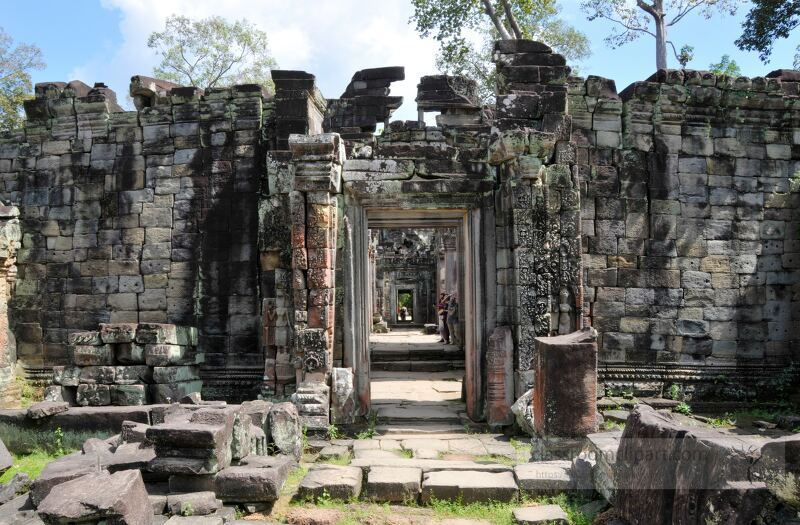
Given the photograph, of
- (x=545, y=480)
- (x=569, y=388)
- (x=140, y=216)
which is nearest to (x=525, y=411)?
(x=569, y=388)

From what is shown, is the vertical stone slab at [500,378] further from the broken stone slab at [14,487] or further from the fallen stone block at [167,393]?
the broken stone slab at [14,487]

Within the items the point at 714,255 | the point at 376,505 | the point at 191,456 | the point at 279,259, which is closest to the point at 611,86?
the point at 714,255

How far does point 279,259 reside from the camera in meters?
8.69

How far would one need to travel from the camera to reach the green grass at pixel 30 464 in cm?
663

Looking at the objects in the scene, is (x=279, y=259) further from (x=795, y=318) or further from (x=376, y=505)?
(x=795, y=318)

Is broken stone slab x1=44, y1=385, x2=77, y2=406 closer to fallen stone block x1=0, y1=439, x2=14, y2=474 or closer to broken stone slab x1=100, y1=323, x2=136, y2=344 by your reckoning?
broken stone slab x1=100, y1=323, x2=136, y2=344

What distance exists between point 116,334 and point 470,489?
202 inches

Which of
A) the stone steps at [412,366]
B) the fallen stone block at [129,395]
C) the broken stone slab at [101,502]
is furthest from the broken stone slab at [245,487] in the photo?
the stone steps at [412,366]

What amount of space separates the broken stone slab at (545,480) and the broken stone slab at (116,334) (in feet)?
17.1

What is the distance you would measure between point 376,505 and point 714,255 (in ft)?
24.4

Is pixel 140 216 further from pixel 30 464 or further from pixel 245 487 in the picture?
pixel 245 487

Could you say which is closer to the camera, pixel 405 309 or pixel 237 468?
pixel 237 468

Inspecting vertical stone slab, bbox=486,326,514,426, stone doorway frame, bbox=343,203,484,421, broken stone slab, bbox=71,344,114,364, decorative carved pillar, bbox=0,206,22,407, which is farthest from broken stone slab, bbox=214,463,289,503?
decorative carved pillar, bbox=0,206,22,407

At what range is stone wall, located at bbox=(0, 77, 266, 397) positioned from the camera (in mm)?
9727
